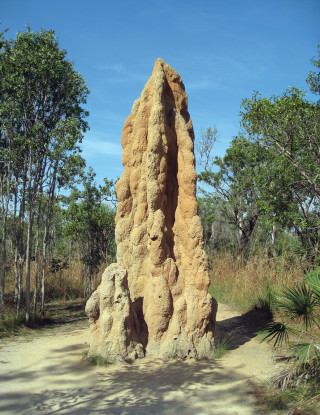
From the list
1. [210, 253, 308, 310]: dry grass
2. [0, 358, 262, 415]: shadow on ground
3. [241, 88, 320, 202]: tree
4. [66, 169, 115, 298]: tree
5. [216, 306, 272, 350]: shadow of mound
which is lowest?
[0, 358, 262, 415]: shadow on ground

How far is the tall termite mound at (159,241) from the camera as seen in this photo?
691 centimetres

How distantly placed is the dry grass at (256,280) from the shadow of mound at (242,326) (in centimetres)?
45

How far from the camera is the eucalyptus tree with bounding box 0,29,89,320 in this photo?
33.9 ft

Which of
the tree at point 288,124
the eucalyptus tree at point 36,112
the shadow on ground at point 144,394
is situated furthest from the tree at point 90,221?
the shadow on ground at point 144,394

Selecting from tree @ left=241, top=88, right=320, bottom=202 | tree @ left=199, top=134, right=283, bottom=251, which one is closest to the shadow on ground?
tree @ left=241, top=88, right=320, bottom=202

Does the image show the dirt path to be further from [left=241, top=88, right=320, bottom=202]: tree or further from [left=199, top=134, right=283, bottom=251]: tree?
[left=199, top=134, right=283, bottom=251]: tree

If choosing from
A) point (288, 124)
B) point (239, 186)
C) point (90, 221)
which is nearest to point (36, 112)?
point (90, 221)

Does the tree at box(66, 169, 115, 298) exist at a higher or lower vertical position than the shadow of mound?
higher

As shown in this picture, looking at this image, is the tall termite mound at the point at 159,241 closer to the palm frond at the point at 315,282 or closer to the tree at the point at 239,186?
the palm frond at the point at 315,282

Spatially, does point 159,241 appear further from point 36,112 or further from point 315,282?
point 36,112

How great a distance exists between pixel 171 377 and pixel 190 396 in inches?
28.2

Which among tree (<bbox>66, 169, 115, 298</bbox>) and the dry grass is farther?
tree (<bbox>66, 169, 115, 298</bbox>)

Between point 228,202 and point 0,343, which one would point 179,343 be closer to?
point 0,343

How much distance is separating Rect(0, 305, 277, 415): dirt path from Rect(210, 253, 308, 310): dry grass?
3.67 m
